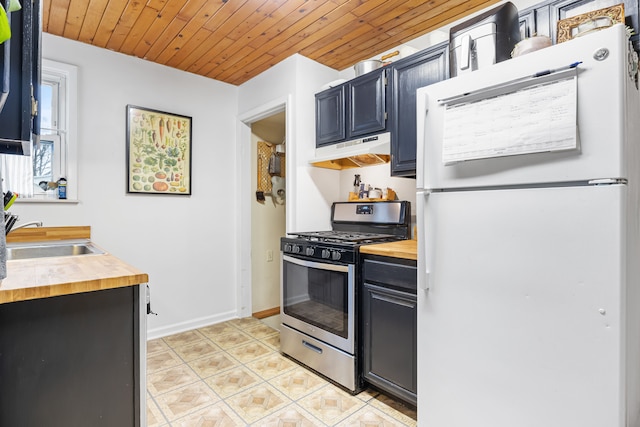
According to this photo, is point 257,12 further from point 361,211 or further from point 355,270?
point 355,270

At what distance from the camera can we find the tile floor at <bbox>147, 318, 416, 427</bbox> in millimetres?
1748

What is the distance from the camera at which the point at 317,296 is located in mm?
2234

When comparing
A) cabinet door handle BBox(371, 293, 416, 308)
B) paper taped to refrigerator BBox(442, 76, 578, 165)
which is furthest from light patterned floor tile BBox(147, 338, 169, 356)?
paper taped to refrigerator BBox(442, 76, 578, 165)

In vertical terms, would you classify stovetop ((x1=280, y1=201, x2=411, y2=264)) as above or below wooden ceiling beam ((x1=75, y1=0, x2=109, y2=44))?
below

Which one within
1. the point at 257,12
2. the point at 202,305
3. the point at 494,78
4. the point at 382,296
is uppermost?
the point at 257,12

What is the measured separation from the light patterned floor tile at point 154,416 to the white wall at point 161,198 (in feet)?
3.58

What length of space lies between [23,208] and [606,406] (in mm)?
3267

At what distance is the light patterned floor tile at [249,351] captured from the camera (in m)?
2.47

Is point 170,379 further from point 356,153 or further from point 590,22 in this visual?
point 590,22

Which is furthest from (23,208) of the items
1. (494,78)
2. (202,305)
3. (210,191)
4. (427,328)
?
(494,78)

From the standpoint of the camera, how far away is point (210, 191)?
10.5 ft

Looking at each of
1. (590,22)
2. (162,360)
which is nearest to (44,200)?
(162,360)

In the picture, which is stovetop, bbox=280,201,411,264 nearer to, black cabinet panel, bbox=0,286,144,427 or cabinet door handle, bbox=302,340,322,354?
cabinet door handle, bbox=302,340,322,354

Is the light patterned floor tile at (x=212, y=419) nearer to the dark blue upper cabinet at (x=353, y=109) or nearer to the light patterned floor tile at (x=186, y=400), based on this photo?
the light patterned floor tile at (x=186, y=400)
